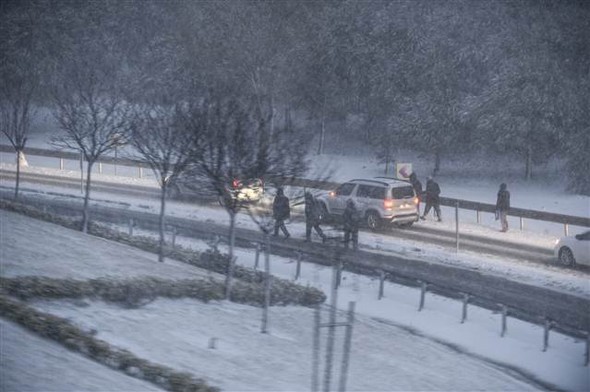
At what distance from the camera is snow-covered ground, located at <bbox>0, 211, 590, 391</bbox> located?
8.29m

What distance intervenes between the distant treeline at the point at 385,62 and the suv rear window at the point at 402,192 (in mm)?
7249

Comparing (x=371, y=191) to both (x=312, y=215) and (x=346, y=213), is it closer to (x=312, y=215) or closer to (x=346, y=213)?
(x=346, y=213)

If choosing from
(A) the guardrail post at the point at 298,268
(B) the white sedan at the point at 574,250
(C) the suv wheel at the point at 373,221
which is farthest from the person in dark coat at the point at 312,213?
(B) the white sedan at the point at 574,250

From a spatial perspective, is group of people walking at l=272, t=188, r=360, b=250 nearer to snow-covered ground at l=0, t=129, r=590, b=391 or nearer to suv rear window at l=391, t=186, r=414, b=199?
snow-covered ground at l=0, t=129, r=590, b=391

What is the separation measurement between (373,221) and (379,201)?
0.63 metres

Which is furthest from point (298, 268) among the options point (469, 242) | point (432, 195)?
point (432, 195)

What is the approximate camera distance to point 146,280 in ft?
37.7

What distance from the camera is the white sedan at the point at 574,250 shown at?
17281mm

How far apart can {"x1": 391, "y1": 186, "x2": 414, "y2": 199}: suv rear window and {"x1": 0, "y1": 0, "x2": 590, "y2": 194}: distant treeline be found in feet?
23.8

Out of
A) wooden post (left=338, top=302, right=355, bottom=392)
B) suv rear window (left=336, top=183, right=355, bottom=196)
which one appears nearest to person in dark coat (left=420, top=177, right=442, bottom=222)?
suv rear window (left=336, top=183, right=355, bottom=196)

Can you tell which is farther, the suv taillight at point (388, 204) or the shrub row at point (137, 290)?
the suv taillight at point (388, 204)

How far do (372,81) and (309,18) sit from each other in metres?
4.70

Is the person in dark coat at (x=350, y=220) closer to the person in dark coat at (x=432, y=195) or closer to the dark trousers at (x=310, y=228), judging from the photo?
the dark trousers at (x=310, y=228)

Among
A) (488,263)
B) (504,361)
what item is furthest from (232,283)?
(488,263)
